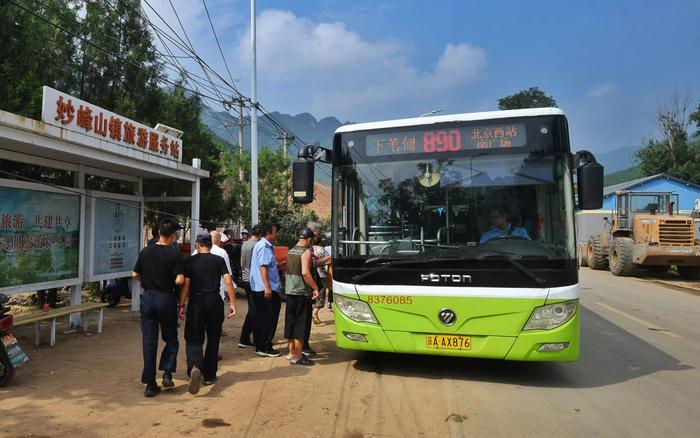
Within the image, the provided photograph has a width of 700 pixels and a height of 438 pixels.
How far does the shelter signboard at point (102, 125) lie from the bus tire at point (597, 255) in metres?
19.0

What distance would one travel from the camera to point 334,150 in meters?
6.30

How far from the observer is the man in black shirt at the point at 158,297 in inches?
206

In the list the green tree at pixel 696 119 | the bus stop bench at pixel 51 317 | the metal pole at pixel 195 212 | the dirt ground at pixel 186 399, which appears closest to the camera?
the dirt ground at pixel 186 399

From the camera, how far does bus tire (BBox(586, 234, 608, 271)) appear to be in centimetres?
2247

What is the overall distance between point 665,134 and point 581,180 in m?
46.8

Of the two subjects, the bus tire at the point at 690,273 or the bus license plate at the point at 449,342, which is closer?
the bus license plate at the point at 449,342

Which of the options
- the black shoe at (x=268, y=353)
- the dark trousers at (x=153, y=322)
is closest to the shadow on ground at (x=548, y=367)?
the black shoe at (x=268, y=353)

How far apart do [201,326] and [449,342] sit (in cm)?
266

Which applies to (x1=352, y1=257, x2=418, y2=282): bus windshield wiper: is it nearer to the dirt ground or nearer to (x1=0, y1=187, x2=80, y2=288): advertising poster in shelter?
the dirt ground

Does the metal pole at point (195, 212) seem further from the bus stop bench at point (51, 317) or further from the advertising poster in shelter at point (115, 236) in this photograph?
the bus stop bench at point (51, 317)

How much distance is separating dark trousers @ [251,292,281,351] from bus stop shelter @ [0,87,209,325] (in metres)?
3.24

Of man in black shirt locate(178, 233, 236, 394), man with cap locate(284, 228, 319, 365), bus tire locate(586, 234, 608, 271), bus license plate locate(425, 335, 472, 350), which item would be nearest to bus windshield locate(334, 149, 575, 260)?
man with cap locate(284, 228, 319, 365)

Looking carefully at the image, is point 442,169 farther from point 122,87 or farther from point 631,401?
point 122,87

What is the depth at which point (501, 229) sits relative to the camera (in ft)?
18.4
